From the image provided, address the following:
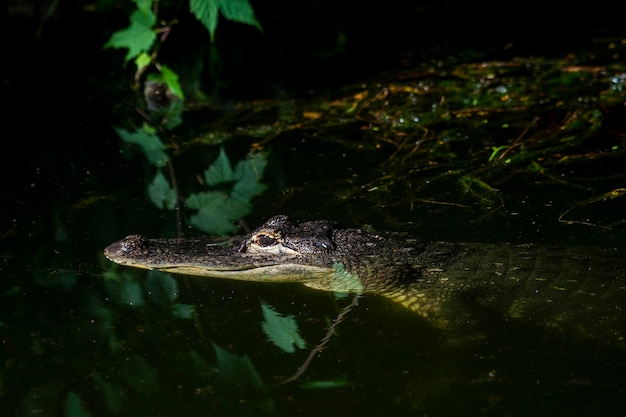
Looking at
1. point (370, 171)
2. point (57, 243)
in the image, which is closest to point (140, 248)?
point (57, 243)

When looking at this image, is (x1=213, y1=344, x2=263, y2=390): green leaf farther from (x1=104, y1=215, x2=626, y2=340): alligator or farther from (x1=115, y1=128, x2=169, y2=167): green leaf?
(x1=115, y1=128, x2=169, y2=167): green leaf

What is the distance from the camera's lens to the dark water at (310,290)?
3346 mm

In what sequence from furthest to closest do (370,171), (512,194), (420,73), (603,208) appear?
(420,73) < (370,171) < (512,194) < (603,208)

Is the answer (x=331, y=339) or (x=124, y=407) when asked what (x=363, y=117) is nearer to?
(x=331, y=339)

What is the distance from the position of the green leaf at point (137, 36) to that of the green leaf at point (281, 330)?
4775 mm

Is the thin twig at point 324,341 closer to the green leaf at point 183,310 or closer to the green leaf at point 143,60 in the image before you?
the green leaf at point 183,310

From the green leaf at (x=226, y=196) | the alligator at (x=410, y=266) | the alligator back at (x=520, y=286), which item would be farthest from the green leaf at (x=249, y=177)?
the alligator back at (x=520, y=286)

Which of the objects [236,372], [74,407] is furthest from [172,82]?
[74,407]

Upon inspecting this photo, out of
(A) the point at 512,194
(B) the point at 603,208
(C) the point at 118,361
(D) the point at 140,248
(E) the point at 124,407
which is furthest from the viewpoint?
(A) the point at 512,194

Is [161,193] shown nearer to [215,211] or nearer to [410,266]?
[215,211]

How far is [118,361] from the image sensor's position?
3721 mm

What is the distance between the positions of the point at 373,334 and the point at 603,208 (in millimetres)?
2067

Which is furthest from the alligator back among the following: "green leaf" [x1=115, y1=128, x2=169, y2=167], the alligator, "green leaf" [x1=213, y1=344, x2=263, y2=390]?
"green leaf" [x1=115, y1=128, x2=169, y2=167]

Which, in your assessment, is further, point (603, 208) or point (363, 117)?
point (363, 117)
